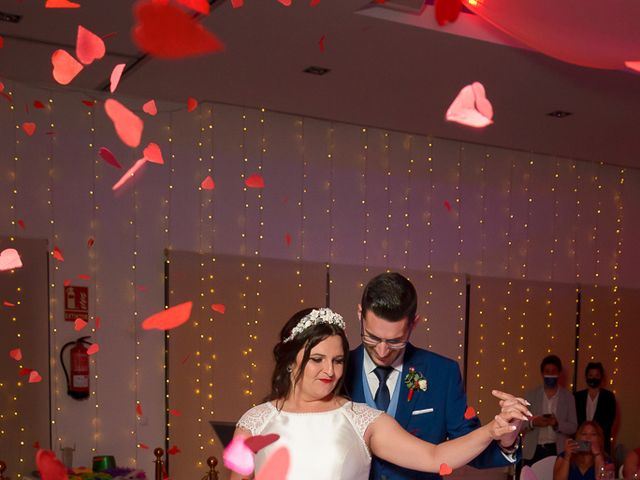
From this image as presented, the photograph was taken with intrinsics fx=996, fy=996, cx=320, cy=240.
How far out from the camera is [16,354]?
21.1 feet

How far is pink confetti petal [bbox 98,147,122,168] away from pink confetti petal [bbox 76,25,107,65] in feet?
3.10

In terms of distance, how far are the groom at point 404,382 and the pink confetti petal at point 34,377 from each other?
3668mm

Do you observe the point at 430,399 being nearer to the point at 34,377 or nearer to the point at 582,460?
the point at 582,460

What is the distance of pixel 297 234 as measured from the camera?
7.78m

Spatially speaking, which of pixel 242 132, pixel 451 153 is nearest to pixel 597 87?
pixel 451 153

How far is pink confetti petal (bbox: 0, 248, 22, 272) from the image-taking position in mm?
6535

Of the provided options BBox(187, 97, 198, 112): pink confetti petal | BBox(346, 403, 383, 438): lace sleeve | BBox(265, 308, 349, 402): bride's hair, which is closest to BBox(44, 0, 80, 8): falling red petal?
BBox(187, 97, 198, 112): pink confetti petal

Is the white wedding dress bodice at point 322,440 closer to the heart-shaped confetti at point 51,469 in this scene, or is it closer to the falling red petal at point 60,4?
the heart-shaped confetti at point 51,469

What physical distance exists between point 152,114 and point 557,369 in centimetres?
390

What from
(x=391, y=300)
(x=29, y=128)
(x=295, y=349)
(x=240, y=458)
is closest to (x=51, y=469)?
(x=240, y=458)

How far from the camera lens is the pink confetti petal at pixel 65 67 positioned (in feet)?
20.9

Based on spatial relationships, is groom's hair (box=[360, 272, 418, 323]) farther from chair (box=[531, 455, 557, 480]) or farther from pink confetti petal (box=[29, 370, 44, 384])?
chair (box=[531, 455, 557, 480])

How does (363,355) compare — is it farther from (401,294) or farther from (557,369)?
(557,369)

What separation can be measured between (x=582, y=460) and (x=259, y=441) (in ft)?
12.9
